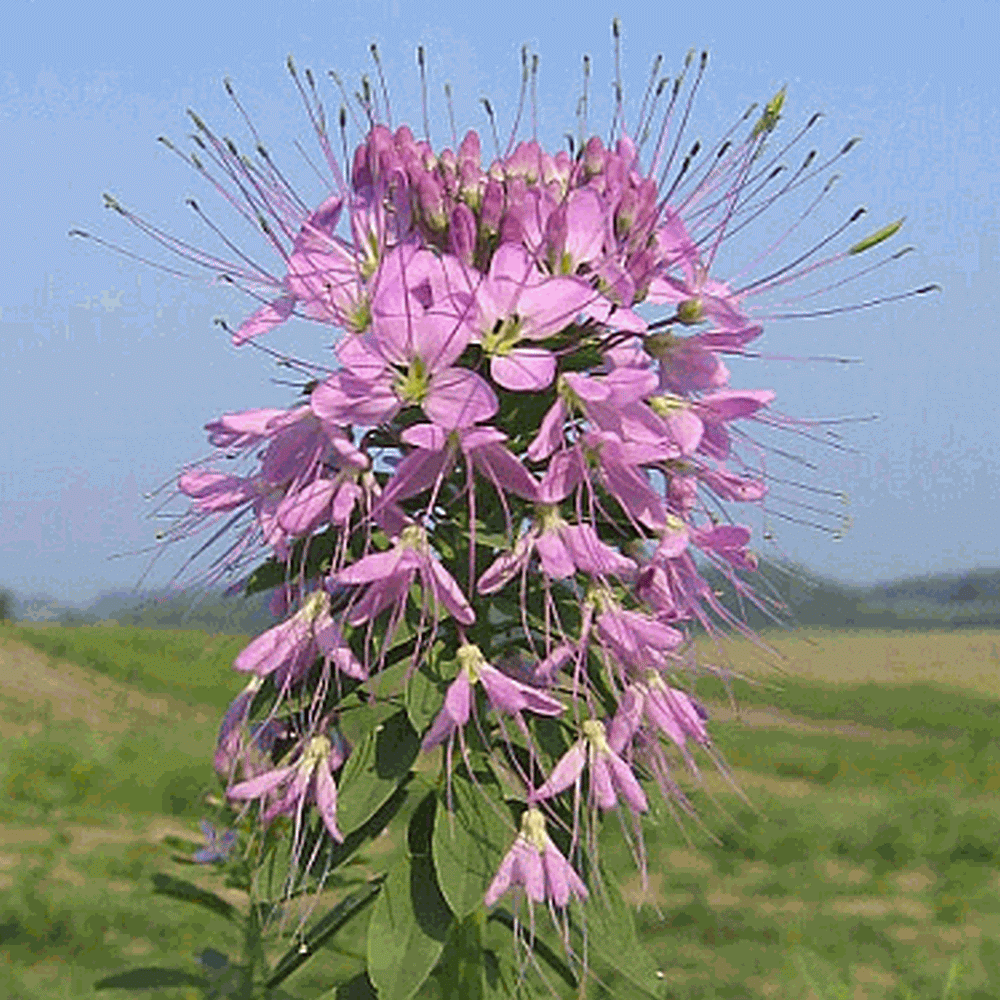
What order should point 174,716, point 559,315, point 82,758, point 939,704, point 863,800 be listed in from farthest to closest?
1. point 939,704
2. point 174,716
3. point 863,800
4. point 82,758
5. point 559,315

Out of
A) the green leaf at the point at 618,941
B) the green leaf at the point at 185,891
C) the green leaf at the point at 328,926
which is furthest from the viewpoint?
the green leaf at the point at 185,891

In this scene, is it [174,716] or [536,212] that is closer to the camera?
[536,212]

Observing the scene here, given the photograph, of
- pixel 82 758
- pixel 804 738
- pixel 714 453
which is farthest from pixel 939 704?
pixel 714 453

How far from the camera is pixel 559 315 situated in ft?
6.85

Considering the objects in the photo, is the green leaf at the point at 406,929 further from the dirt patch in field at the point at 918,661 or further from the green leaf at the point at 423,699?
the dirt patch in field at the point at 918,661

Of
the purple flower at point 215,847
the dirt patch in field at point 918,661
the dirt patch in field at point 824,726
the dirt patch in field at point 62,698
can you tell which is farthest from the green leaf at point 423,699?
A: the dirt patch in field at point 918,661

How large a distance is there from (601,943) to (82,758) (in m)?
12.0

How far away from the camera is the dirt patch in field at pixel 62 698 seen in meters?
17.8

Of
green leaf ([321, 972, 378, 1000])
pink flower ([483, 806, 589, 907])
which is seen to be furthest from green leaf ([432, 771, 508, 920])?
green leaf ([321, 972, 378, 1000])

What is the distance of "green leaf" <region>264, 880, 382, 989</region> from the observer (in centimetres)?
240

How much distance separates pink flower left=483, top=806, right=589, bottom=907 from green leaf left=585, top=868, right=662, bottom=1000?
15 cm

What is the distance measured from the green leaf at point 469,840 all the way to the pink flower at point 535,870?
0.02 m

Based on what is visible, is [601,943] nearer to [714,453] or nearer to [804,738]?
[714,453]

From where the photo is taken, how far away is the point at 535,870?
2113mm
